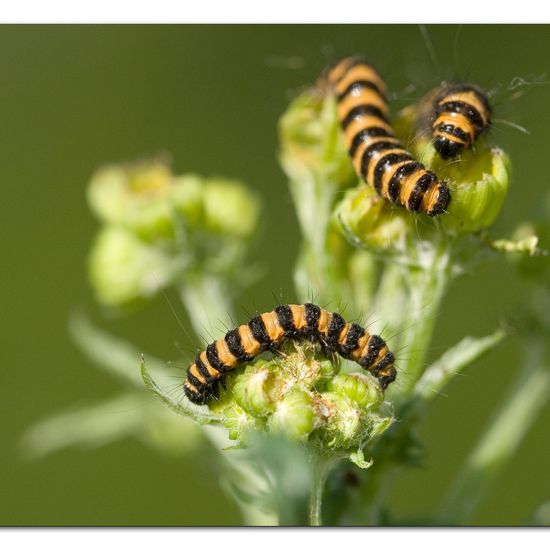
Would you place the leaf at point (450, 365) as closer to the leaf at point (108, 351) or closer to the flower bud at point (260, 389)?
the flower bud at point (260, 389)

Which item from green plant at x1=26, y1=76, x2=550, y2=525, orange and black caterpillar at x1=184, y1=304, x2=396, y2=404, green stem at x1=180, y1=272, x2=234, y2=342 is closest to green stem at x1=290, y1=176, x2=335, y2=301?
green plant at x1=26, y1=76, x2=550, y2=525

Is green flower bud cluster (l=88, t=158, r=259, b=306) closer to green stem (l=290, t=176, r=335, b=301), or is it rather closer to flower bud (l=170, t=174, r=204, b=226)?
flower bud (l=170, t=174, r=204, b=226)

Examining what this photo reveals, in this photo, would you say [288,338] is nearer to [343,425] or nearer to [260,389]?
[260,389]

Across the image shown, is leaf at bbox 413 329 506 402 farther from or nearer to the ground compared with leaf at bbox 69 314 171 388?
nearer to the ground

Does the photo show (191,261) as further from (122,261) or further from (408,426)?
(408,426)

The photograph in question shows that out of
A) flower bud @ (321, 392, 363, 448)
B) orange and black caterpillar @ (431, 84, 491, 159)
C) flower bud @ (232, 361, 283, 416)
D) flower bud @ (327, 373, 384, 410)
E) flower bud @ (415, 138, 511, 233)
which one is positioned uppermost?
orange and black caterpillar @ (431, 84, 491, 159)

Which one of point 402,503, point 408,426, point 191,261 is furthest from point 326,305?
point 402,503

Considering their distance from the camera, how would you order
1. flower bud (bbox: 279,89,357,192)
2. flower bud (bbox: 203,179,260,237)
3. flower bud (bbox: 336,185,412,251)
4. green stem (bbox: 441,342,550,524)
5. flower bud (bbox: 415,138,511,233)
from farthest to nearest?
1. flower bud (bbox: 203,179,260,237)
2. flower bud (bbox: 279,89,357,192)
3. green stem (bbox: 441,342,550,524)
4. flower bud (bbox: 336,185,412,251)
5. flower bud (bbox: 415,138,511,233)

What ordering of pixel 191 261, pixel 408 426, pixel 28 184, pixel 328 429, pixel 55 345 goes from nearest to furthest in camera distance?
pixel 328 429 → pixel 408 426 → pixel 191 261 → pixel 55 345 → pixel 28 184
